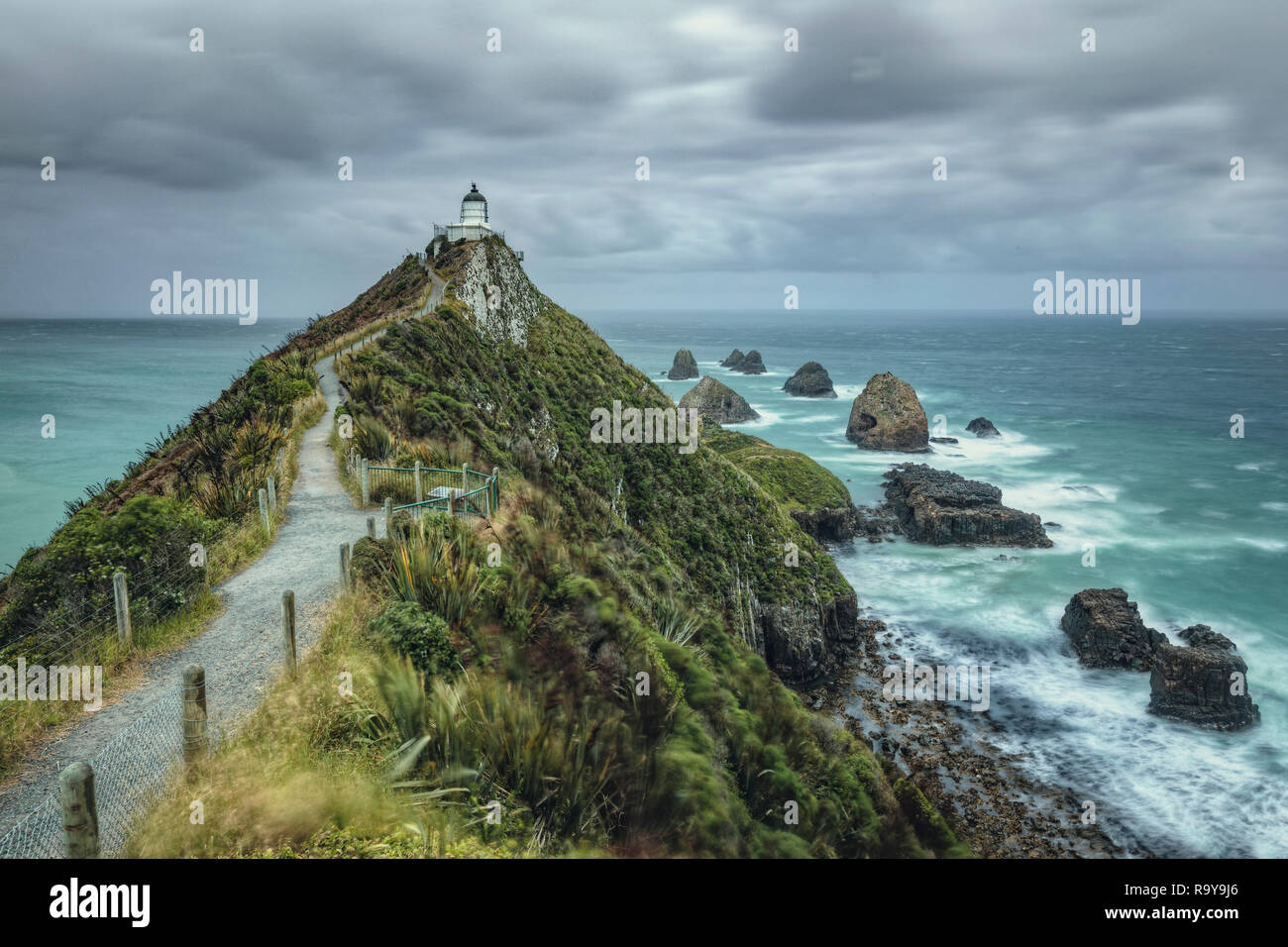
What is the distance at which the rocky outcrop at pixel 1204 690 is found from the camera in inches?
1141

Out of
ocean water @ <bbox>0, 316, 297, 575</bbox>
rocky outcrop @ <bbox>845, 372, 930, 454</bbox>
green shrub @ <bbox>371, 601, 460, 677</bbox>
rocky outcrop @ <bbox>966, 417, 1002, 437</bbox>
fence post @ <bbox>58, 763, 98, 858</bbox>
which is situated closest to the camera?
fence post @ <bbox>58, 763, 98, 858</bbox>

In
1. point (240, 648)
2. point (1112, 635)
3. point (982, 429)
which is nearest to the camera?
point (240, 648)

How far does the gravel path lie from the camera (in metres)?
7.39

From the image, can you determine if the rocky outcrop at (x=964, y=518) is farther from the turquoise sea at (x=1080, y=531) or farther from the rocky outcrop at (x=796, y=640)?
the rocky outcrop at (x=796, y=640)

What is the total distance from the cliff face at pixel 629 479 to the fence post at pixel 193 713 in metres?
15.6

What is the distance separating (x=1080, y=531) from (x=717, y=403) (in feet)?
165

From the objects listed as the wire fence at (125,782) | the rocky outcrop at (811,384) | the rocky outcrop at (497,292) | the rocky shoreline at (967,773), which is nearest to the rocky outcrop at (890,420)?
the rocky outcrop at (811,384)

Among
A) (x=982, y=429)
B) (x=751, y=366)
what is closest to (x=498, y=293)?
(x=982, y=429)

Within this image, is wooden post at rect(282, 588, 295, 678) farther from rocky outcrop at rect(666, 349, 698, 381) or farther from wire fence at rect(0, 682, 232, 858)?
rocky outcrop at rect(666, 349, 698, 381)

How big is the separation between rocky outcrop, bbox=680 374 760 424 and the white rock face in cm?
4552

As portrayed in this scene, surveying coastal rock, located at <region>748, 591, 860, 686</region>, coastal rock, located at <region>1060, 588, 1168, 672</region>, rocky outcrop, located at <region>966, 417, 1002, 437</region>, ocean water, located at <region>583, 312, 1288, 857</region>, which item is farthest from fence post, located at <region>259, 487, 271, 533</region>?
rocky outcrop, located at <region>966, 417, 1002, 437</region>

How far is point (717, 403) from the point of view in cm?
9938

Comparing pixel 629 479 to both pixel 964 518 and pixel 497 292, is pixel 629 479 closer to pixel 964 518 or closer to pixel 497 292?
pixel 497 292

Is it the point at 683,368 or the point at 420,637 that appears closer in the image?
the point at 420,637
